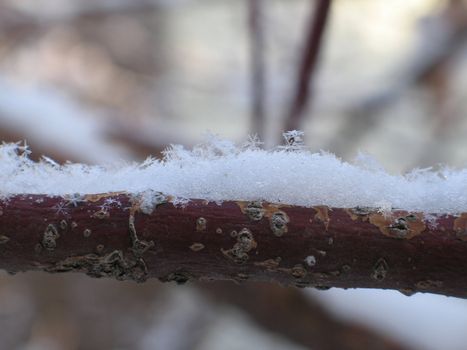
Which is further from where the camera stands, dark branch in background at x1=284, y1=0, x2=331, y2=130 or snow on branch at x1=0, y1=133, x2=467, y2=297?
dark branch in background at x1=284, y1=0, x2=331, y2=130

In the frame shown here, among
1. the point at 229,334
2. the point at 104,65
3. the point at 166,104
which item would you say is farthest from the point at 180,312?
the point at 104,65

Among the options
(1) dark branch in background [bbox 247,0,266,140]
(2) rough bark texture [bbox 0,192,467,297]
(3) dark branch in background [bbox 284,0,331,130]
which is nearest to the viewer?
(2) rough bark texture [bbox 0,192,467,297]

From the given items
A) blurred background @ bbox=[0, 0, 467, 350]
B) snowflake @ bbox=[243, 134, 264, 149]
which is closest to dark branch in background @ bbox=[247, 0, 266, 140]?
Answer: blurred background @ bbox=[0, 0, 467, 350]

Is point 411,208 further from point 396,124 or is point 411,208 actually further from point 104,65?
point 104,65

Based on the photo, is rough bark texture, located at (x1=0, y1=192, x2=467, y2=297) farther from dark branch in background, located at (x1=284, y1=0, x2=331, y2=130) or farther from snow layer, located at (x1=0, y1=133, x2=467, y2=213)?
dark branch in background, located at (x1=284, y1=0, x2=331, y2=130)

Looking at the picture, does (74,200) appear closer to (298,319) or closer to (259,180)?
(259,180)

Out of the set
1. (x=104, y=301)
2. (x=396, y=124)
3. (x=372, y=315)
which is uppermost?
(x=396, y=124)

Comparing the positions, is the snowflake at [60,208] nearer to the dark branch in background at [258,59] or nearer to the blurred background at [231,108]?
the blurred background at [231,108]
